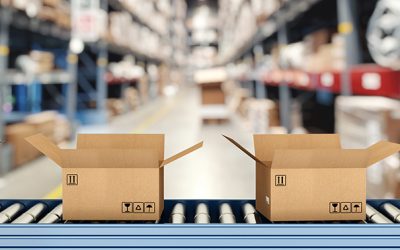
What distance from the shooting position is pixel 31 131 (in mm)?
5098

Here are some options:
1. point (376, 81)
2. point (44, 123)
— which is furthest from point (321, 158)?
point (44, 123)

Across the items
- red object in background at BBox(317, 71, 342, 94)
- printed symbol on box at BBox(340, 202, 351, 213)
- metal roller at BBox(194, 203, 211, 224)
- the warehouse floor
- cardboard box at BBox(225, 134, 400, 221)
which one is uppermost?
red object in background at BBox(317, 71, 342, 94)

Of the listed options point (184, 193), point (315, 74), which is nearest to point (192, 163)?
point (184, 193)

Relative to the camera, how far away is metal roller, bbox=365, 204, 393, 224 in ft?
4.61

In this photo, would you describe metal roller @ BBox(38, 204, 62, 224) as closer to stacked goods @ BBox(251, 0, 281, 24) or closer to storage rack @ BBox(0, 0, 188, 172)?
storage rack @ BBox(0, 0, 188, 172)

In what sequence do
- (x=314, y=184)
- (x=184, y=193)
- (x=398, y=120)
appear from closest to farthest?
(x=314, y=184) < (x=398, y=120) < (x=184, y=193)

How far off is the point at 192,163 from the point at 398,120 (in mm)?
2896

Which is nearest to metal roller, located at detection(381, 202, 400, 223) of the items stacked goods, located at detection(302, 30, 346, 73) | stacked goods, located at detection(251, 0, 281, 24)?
stacked goods, located at detection(302, 30, 346, 73)

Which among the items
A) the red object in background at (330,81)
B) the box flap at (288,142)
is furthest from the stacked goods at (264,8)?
the box flap at (288,142)

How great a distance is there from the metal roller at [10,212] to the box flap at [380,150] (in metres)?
1.06

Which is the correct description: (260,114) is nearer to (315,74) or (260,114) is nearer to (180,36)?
(315,74)

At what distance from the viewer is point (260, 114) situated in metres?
7.05

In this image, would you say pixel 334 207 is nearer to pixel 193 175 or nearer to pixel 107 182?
pixel 107 182

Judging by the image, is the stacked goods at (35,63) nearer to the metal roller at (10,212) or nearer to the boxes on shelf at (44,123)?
the boxes on shelf at (44,123)
